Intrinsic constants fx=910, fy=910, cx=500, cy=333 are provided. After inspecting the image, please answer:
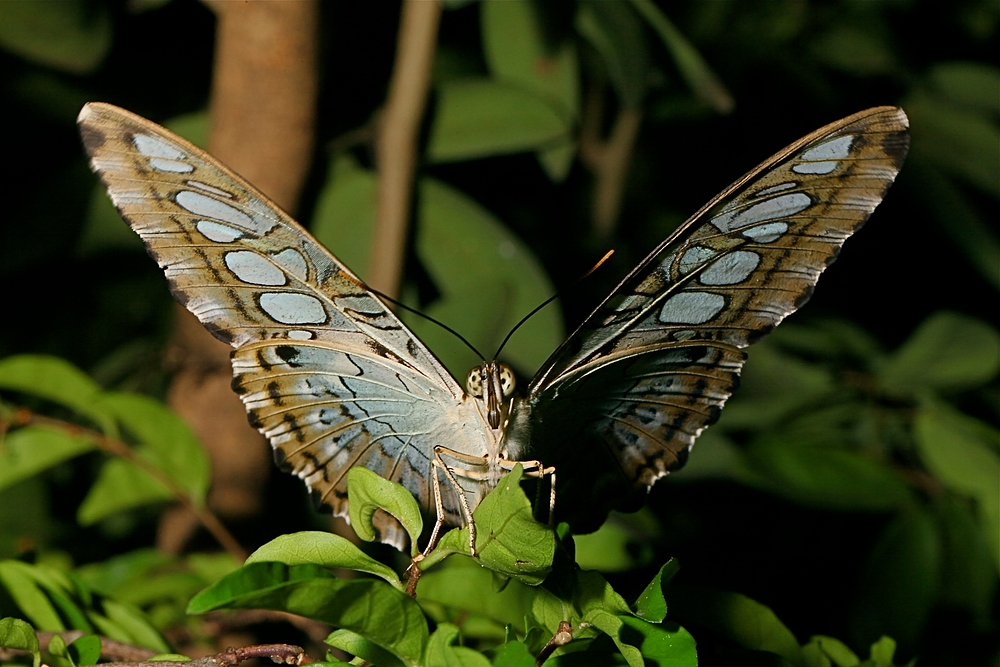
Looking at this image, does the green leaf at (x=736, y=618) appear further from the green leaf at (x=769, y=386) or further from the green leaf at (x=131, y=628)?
the green leaf at (x=769, y=386)

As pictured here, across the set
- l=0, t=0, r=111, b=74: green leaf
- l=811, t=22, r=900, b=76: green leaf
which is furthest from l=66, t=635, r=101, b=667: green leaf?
l=811, t=22, r=900, b=76: green leaf

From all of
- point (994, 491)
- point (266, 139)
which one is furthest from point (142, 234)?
point (994, 491)

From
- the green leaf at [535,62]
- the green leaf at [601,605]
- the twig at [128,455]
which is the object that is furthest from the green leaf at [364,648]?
the green leaf at [535,62]

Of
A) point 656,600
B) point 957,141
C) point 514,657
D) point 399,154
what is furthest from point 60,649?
point 957,141

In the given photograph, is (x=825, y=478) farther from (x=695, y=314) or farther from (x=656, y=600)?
(x=656, y=600)

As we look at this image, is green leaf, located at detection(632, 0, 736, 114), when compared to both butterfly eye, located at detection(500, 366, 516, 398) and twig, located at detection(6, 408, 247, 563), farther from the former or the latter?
twig, located at detection(6, 408, 247, 563)

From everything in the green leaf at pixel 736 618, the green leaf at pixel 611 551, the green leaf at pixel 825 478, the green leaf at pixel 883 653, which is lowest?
the green leaf at pixel 825 478
